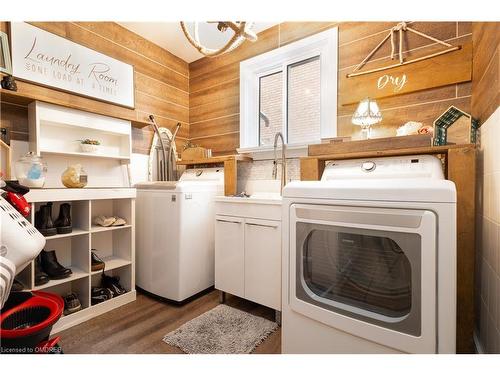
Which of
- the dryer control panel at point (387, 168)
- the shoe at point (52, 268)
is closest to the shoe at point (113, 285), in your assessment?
the shoe at point (52, 268)

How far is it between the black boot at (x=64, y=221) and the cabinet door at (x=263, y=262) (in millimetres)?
1269

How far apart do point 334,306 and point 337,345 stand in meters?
0.16

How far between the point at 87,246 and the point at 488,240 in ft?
8.06

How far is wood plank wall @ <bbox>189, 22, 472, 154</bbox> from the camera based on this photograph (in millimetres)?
1662

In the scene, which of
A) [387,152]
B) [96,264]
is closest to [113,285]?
[96,264]

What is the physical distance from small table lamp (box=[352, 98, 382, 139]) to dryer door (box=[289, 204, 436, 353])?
1.03 metres

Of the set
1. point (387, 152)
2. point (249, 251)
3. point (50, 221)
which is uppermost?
point (387, 152)

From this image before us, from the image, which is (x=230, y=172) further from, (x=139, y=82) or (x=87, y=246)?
(x=139, y=82)

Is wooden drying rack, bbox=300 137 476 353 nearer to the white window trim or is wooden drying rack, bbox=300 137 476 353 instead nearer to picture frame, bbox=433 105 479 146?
picture frame, bbox=433 105 479 146

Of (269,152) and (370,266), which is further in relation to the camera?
(269,152)

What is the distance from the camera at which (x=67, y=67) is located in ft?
6.64
